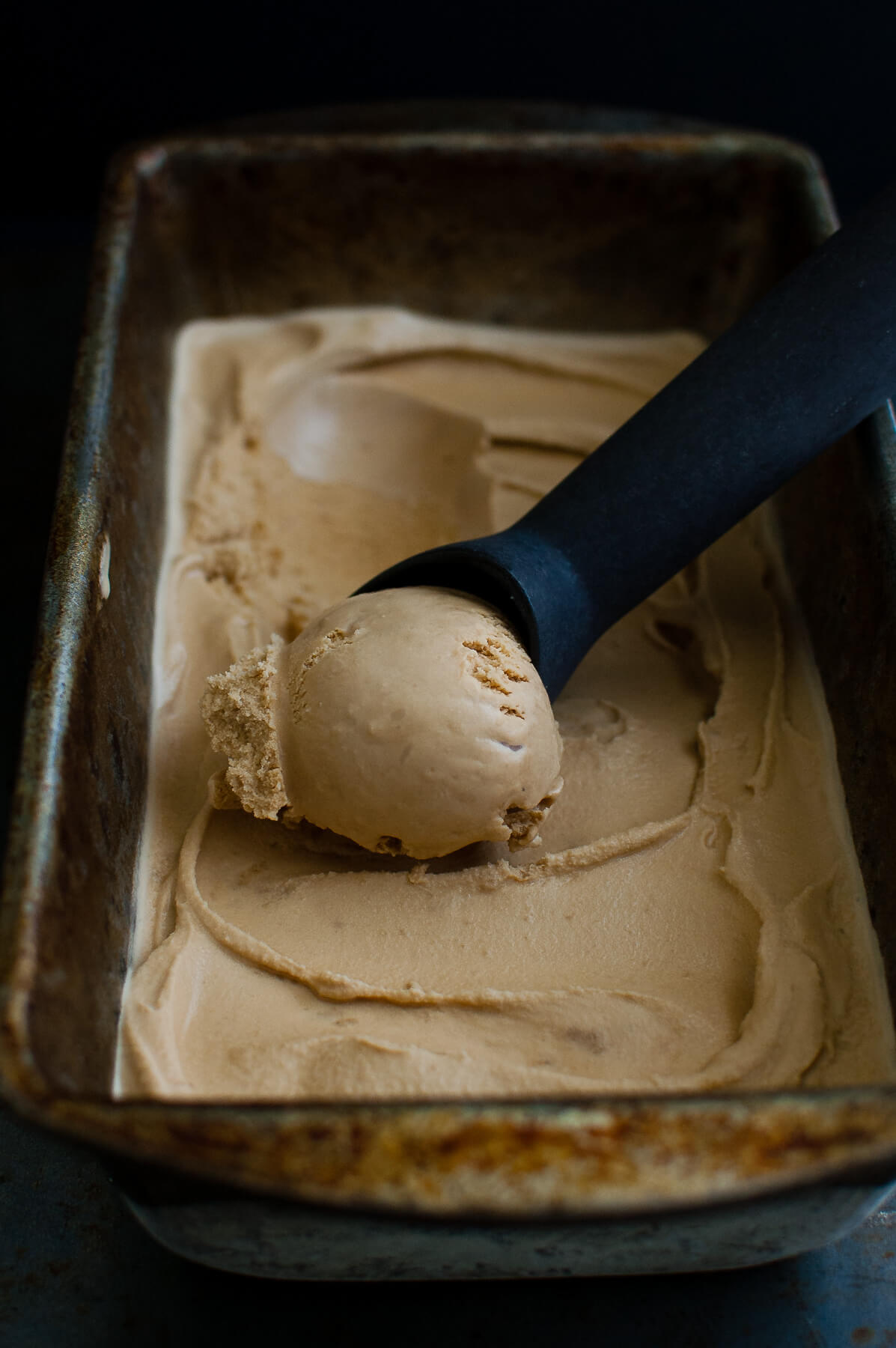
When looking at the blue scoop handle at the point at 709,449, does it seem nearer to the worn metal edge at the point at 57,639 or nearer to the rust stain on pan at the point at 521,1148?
the worn metal edge at the point at 57,639

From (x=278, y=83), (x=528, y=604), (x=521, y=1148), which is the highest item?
(x=278, y=83)

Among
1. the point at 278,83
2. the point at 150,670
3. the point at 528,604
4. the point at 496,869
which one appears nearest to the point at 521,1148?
the point at 496,869

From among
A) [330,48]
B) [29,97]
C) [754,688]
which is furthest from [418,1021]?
[29,97]

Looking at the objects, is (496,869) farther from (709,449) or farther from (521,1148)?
(709,449)

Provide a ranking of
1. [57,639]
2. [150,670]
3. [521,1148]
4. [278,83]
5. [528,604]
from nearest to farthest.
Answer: [521,1148] < [57,639] < [528,604] < [150,670] < [278,83]

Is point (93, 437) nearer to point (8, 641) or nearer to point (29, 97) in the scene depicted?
point (8, 641)

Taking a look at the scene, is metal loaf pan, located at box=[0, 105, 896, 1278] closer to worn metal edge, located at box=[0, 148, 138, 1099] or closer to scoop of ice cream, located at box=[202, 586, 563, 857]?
worn metal edge, located at box=[0, 148, 138, 1099]

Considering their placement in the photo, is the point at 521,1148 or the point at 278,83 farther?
the point at 278,83
